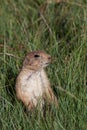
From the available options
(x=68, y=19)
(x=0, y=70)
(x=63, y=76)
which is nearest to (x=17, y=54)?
(x=0, y=70)

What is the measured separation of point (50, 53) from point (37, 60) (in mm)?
767

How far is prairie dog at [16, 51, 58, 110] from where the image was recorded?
4.91m

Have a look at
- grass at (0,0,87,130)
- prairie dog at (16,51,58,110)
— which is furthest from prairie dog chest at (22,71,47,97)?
grass at (0,0,87,130)

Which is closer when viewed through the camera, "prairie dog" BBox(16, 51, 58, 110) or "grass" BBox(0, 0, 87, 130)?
"grass" BBox(0, 0, 87, 130)

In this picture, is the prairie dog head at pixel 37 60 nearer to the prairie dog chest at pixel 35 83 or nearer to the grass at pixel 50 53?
the prairie dog chest at pixel 35 83

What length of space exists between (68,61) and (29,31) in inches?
51.3

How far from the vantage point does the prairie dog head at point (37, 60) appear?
4.79m

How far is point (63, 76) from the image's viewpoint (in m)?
5.08

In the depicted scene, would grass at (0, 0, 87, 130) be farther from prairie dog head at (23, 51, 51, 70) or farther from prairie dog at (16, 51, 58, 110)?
prairie dog head at (23, 51, 51, 70)

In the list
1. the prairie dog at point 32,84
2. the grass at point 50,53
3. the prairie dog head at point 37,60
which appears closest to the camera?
the grass at point 50,53

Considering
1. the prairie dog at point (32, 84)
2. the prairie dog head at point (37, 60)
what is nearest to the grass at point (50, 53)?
the prairie dog at point (32, 84)

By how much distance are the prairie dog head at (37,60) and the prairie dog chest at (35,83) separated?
0.26ft

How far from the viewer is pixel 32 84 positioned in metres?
4.96

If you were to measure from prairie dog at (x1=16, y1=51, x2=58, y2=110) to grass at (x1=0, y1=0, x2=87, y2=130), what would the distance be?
3.6 inches
